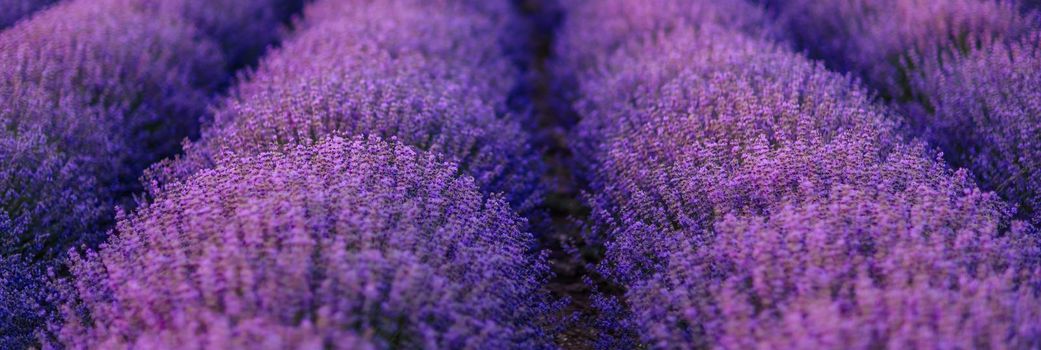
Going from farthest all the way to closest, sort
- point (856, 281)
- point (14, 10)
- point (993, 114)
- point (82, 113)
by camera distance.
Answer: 1. point (14, 10)
2. point (82, 113)
3. point (993, 114)
4. point (856, 281)

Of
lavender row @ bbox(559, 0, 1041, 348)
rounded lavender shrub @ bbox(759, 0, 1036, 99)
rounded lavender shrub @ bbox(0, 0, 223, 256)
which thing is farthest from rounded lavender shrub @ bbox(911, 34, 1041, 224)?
rounded lavender shrub @ bbox(0, 0, 223, 256)

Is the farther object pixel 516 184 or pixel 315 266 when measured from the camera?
pixel 516 184

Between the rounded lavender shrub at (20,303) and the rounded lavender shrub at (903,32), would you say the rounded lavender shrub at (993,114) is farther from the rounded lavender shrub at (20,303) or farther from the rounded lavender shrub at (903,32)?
the rounded lavender shrub at (20,303)

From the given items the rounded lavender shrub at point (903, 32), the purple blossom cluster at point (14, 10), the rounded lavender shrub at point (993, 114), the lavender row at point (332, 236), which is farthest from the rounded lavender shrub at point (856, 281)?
the purple blossom cluster at point (14, 10)

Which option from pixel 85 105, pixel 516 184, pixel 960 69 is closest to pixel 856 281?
pixel 516 184

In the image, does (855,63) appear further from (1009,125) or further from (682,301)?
(682,301)

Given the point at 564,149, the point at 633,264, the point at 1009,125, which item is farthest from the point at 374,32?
the point at 1009,125

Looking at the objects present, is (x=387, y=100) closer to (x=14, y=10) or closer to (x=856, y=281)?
(x=856, y=281)
